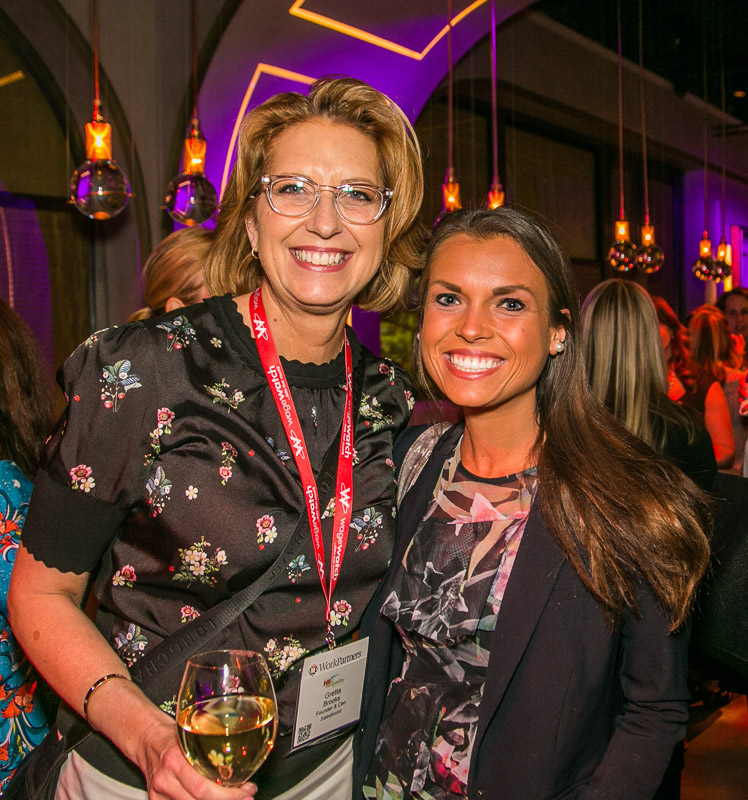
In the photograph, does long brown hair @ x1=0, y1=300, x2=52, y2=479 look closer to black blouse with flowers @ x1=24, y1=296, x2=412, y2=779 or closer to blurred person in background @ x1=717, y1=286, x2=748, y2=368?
black blouse with flowers @ x1=24, y1=296, x2=412, y2=779

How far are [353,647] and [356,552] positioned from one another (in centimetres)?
18

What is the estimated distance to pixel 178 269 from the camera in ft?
9.45

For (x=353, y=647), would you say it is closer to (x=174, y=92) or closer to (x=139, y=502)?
(x=139, y=502)

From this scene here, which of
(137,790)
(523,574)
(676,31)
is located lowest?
(137,790)

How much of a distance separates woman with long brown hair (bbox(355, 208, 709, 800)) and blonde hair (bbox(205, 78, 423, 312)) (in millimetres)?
106

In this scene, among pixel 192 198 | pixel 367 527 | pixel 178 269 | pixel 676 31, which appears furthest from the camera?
pixel 676 31

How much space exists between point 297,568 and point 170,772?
44 centimetres

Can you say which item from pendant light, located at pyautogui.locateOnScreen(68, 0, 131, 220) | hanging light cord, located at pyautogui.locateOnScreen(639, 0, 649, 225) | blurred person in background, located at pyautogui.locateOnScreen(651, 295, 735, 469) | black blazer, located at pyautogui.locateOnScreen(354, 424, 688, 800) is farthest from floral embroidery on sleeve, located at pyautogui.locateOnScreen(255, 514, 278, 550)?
hanging light cord, located at pyautogui.locateOnScreen(639, 0, 649, 225)

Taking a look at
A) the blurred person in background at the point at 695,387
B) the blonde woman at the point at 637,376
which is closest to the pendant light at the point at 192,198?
the blonde woman at the point at 637,376

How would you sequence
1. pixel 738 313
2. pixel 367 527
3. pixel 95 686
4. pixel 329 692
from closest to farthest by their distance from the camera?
pixel 95 686
pixel 329 692
pixel 367 527
pixel 738 313

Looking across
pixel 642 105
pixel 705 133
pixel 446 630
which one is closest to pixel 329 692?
pixel 446 630

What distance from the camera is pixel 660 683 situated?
1.43m

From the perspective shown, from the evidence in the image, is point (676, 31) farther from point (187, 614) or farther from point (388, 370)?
point (187, 614)

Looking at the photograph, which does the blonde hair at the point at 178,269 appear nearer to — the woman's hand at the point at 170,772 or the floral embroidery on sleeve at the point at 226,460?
the floral embroidery on sleeve at the point at 226,460
